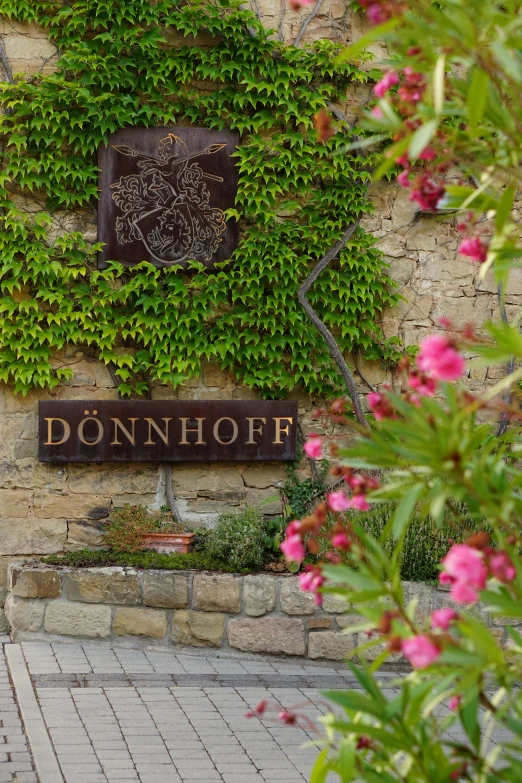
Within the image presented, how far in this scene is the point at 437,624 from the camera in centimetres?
227

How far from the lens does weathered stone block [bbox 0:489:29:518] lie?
7109 mm

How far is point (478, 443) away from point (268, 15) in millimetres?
5889

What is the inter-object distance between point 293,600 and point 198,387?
180 centimetres

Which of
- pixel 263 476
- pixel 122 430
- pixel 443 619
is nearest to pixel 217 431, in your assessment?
pixel 263 476

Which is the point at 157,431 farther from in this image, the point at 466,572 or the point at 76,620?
the point at 466,572

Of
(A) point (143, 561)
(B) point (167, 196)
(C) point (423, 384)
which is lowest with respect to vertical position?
(A) point (143, 561)

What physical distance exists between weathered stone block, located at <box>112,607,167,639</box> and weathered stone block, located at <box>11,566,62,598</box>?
1.39 ft

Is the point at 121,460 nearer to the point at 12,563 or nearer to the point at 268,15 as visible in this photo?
the point at 12,563

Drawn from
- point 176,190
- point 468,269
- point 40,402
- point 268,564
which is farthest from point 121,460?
point 468,269

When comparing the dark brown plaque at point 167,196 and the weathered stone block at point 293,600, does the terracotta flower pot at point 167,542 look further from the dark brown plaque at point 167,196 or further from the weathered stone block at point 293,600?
the dark brown plaque at point 167,196

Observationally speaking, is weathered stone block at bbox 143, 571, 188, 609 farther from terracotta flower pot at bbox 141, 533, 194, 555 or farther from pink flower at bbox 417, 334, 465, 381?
pink flower at bbox 417, 334, 465, 381

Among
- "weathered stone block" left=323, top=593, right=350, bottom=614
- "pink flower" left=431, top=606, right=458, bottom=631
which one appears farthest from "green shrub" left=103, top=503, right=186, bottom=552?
"pink flower" left=431, top=606, right=458, bottom=631

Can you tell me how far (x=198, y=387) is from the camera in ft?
24.3

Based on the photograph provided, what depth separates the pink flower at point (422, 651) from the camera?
2012 mm
